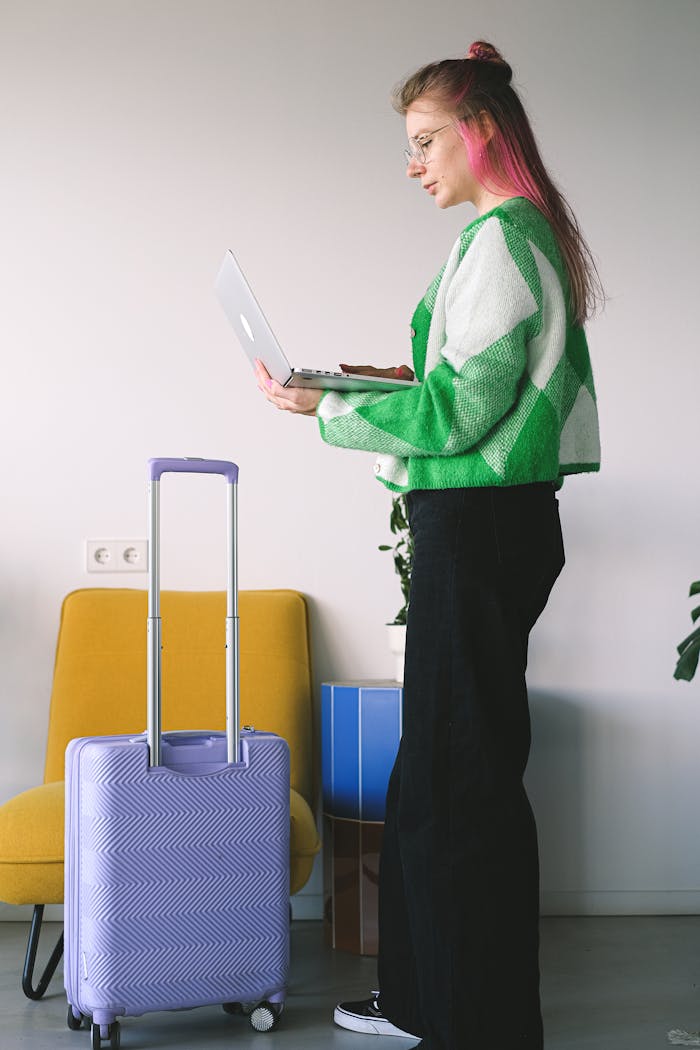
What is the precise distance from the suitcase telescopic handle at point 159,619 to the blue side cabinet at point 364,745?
55cm

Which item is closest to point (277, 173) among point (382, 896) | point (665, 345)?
point (665, 345)

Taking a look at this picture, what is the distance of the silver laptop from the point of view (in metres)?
1.45

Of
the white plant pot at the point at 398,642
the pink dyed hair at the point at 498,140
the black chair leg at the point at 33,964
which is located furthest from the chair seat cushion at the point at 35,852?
the pink dyed hair at the point at 498,140

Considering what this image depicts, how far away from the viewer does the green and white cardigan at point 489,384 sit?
4.48 feet

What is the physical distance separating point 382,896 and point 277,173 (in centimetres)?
188

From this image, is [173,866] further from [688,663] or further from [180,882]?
[688,663]

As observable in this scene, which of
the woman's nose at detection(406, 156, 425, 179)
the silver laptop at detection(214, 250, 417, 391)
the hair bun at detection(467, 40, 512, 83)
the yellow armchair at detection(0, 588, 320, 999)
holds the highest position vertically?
the hair bun at detection(467, 40, 512, 83)

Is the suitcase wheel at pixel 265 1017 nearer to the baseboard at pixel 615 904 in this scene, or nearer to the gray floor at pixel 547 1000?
the gray floor at pixel 547 1000

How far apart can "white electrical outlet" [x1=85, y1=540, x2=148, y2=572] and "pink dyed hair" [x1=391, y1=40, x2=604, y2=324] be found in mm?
1540

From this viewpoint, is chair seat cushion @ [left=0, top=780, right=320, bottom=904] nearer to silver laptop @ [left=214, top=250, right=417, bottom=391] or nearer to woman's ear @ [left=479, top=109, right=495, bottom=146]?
silver laptop @ [left=214, top=250, right=417, bottom=391]

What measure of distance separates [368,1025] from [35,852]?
2.20 feet

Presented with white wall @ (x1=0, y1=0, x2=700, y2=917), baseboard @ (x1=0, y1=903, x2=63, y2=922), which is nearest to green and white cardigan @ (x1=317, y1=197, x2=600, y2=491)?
white wall @ (x1=0, y1=0, x2=700, y2=917)

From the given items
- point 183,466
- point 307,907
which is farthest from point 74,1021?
point 183,466

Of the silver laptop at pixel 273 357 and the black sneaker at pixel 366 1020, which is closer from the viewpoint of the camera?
the silver laptop at pixel 273 357
